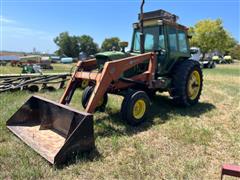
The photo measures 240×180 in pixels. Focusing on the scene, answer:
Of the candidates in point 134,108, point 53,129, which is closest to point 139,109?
point 134,108

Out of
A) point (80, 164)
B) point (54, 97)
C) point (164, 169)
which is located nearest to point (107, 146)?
point (80, 164)

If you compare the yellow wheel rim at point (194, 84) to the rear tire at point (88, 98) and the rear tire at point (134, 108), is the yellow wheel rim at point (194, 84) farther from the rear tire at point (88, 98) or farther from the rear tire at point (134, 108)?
the rear tire at point (88, 98)

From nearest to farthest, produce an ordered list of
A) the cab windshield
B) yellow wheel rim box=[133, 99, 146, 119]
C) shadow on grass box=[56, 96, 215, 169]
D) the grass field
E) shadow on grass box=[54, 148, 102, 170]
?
the grass field → shadow on grass box=[54, 148, 102, 170] → shadow on grass box=[56, 96, 215, 169] → yellow wheel rim box=[133, 99, 146, 119] → the cab windshield

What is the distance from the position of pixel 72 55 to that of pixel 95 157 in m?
75.0

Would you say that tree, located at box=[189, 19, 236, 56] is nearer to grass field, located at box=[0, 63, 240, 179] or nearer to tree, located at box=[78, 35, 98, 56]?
tree, located at box=[78, 35, 98, 56]

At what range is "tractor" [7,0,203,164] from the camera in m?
3.81

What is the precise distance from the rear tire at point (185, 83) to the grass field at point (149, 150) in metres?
0.43

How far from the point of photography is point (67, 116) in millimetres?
4203

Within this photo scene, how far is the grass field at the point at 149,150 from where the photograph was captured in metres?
3.27

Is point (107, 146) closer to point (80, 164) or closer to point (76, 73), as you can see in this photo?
point (80, 164)

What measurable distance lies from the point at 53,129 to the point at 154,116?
2.35m

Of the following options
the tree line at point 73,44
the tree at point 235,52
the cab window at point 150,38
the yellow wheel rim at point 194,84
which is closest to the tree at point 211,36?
the tree at point 235,52

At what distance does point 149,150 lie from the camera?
3.99 meters

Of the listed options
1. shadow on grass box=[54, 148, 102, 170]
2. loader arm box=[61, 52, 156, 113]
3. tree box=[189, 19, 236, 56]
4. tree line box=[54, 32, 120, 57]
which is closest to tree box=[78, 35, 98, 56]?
tree line box=[54, 32, 120, 57]
